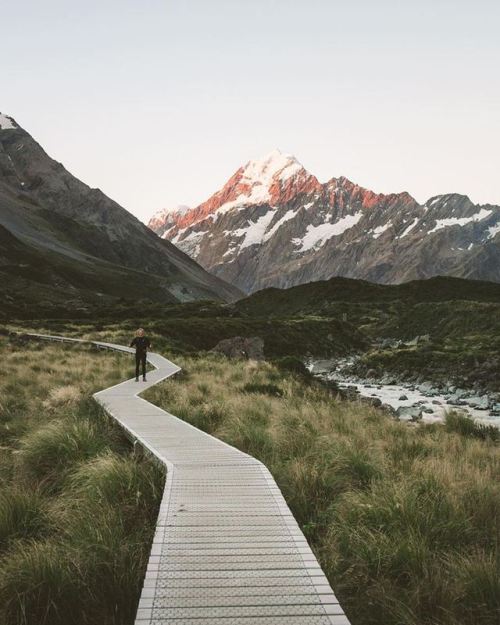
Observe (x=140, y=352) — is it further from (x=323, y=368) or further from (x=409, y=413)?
(x=323, y=368)

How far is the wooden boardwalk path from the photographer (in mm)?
3982

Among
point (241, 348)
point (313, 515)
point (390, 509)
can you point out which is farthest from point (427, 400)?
point (390, 509)

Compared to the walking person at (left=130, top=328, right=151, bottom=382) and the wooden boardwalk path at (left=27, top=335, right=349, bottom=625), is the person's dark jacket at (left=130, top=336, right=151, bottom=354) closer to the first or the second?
the walking person at (left=130, top=328, right=151, bottom=382)

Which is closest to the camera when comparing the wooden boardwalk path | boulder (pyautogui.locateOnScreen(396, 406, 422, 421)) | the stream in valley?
the wooden boardwalk path

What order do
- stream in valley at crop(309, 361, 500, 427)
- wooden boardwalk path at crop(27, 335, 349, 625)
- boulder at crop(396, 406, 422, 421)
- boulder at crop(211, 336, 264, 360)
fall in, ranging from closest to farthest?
wooden boardwalk path at crop(27, 335, 349, 625) → boulder at crop(396, 406, 422, 421) → stream in valley at crop(309, 361, 500, 427) → boulder at crop(211, 336, 264, 360)

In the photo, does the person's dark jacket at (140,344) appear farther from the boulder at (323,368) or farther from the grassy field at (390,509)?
the boulder at (323,368)

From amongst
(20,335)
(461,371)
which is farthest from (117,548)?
(20,335)

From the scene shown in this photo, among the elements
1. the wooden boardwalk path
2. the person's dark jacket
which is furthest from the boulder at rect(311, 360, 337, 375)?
the wooden boardwalk path

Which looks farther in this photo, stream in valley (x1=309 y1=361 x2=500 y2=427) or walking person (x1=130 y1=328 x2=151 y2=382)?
walking person (x1=130 y1=328 x2=151 y2=382)

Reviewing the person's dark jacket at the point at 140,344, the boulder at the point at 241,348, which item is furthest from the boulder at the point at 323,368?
the person's dark jacket at the point at 140,344

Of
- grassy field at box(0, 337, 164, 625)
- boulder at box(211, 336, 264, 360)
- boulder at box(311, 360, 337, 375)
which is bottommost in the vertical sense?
boulder at box(311, 360, 337, 375)

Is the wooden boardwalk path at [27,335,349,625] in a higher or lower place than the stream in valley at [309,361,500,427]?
higher

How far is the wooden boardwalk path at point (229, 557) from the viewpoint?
3.98 meters

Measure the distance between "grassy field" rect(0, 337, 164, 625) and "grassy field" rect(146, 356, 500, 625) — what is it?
6.17 feet
